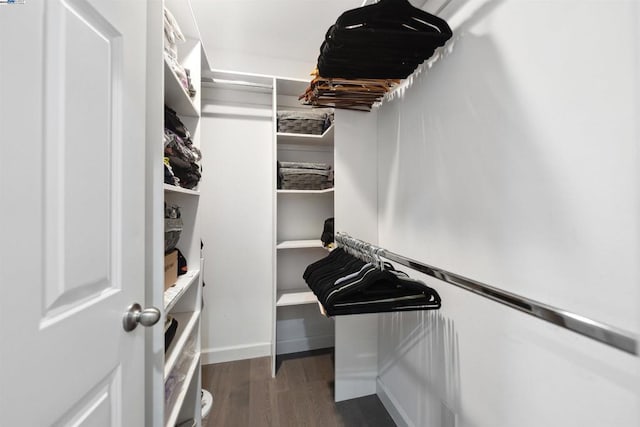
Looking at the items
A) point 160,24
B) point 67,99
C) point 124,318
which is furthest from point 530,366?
point 160,24

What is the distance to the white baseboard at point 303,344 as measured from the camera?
86.6 inches

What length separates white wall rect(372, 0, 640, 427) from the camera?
0.59 meters

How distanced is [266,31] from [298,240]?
1622 millimetres

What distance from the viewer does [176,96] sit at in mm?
1247

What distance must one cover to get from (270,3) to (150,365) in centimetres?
198

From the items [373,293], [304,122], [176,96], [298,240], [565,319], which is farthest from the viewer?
[298,240]

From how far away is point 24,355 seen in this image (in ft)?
1.36

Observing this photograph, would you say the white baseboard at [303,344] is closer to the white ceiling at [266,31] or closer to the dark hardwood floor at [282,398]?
the dark hardwood floor at [282,398]

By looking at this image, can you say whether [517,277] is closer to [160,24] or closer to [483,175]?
[483,175]

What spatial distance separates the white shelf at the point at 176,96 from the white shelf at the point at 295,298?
139 centimetres

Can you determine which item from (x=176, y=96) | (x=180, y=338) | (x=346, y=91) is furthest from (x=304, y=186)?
(x=180, y=338)

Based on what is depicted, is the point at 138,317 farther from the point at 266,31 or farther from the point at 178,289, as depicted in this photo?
the point at 266,31

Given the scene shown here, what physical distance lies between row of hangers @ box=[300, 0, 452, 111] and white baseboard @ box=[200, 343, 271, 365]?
2127mm

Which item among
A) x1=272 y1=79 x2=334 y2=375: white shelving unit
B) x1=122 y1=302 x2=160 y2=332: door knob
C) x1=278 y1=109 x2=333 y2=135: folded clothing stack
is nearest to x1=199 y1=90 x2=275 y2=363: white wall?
x1=272 y1=79 x2=334 y2=375: white shelving unit
